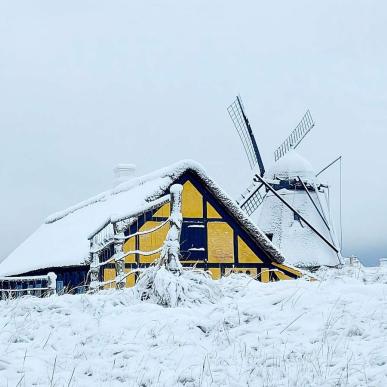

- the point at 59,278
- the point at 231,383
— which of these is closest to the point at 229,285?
the point at 231,383

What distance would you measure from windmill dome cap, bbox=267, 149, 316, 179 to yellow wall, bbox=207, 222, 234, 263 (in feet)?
33.9

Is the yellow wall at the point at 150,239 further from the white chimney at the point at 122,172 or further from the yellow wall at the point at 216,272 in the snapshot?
the white chimney at the point at 122,172

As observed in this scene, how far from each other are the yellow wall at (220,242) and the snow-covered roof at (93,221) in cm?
49

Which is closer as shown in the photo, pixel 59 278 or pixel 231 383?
pixel 231 383

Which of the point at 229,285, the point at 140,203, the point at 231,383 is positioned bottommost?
the point at 231,383

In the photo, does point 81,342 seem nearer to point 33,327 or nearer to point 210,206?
point 33,327

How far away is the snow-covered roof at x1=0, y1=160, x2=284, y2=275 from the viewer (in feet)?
60.0

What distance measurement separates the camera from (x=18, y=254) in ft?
87.9

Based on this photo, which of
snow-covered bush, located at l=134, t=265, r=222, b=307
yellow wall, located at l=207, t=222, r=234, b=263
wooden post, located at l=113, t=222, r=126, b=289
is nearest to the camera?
snow-covered bush, located at l=134, t=265, r=222, b=307

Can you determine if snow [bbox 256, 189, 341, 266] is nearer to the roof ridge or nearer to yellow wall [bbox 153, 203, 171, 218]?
the roof ridge

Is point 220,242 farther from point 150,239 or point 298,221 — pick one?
point 298,221

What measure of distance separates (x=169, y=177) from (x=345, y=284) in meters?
10.0

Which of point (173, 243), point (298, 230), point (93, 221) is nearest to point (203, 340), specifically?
point (173, 243)

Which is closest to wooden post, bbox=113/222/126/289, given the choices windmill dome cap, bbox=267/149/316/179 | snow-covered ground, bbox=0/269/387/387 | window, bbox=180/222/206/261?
snow-covered ground, bbox=0/269/387/387
